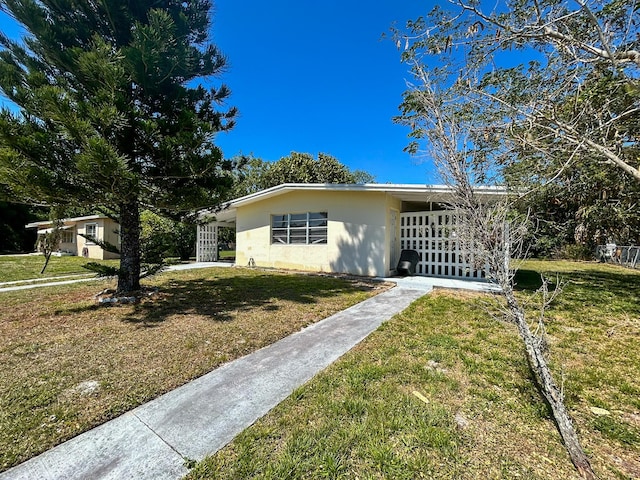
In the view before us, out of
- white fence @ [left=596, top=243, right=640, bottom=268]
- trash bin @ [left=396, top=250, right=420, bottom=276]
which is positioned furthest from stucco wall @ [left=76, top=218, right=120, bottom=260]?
white fence @ [left=596, top=243, right=640, bottom=268]

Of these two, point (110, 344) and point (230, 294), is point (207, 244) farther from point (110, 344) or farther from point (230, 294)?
point (110, 344)

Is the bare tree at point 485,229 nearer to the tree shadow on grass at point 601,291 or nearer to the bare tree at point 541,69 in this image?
the bare tree at point 541,69

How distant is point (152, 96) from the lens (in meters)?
6.39

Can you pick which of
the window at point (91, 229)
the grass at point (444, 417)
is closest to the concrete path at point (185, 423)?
the grass at point (444, 417)

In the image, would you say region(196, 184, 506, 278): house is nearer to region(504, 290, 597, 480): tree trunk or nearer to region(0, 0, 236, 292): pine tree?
region(0, 0, 236, 292): pine tree

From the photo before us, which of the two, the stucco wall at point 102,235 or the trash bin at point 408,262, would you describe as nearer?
the trash bin at point 408,262

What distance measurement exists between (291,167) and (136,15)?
17.3 meters

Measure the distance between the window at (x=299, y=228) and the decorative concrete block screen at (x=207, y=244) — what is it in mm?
5946

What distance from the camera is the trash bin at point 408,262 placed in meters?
10.5

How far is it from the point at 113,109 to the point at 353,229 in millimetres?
7797

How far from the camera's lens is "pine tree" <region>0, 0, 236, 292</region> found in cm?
476

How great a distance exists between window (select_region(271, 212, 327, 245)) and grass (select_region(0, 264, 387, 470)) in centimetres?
400

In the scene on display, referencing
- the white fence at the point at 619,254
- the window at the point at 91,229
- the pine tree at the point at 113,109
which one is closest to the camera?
the pine tree at the point at 113,109

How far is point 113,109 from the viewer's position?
4.76m
